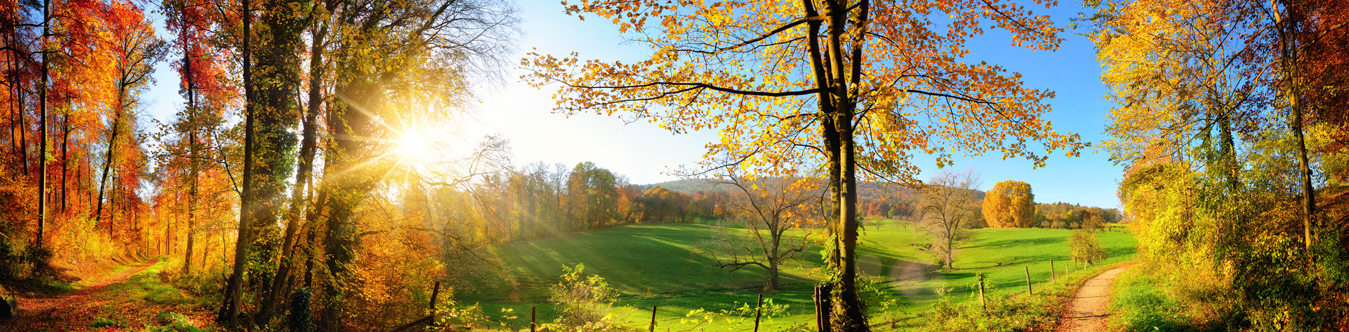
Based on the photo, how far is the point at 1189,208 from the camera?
31.2ft

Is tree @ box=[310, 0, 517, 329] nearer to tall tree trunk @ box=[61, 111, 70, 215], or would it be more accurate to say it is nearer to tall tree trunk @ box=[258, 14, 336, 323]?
tall tree trunk @ box=[258, 14, 336, 323]

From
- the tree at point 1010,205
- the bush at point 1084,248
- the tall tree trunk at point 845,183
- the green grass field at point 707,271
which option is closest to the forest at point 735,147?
the tall tree trunk at point 845,183

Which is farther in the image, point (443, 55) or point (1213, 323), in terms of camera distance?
point (443, 55)

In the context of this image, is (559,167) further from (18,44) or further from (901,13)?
(901,13)

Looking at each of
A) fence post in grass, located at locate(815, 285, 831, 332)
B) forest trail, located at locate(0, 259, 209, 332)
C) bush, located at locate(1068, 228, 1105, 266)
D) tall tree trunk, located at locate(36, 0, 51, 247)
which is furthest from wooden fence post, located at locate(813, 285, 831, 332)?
bush, located at locate(1068, 228, 1105, 266)

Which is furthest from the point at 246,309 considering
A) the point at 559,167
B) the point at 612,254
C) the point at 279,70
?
the point at 559,167

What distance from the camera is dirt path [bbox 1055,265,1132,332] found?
10102 mm

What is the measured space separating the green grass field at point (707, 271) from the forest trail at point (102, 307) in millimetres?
9008

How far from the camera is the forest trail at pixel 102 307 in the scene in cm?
892

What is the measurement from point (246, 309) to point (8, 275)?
952 centimetres

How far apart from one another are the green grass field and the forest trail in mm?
9008

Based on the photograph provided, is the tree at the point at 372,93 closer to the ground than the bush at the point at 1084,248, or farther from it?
farther from it

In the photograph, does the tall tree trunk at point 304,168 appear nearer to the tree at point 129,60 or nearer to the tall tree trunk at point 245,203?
the tall tree trunk at point 245,203

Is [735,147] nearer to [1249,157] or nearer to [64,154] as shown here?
[1249,157]
